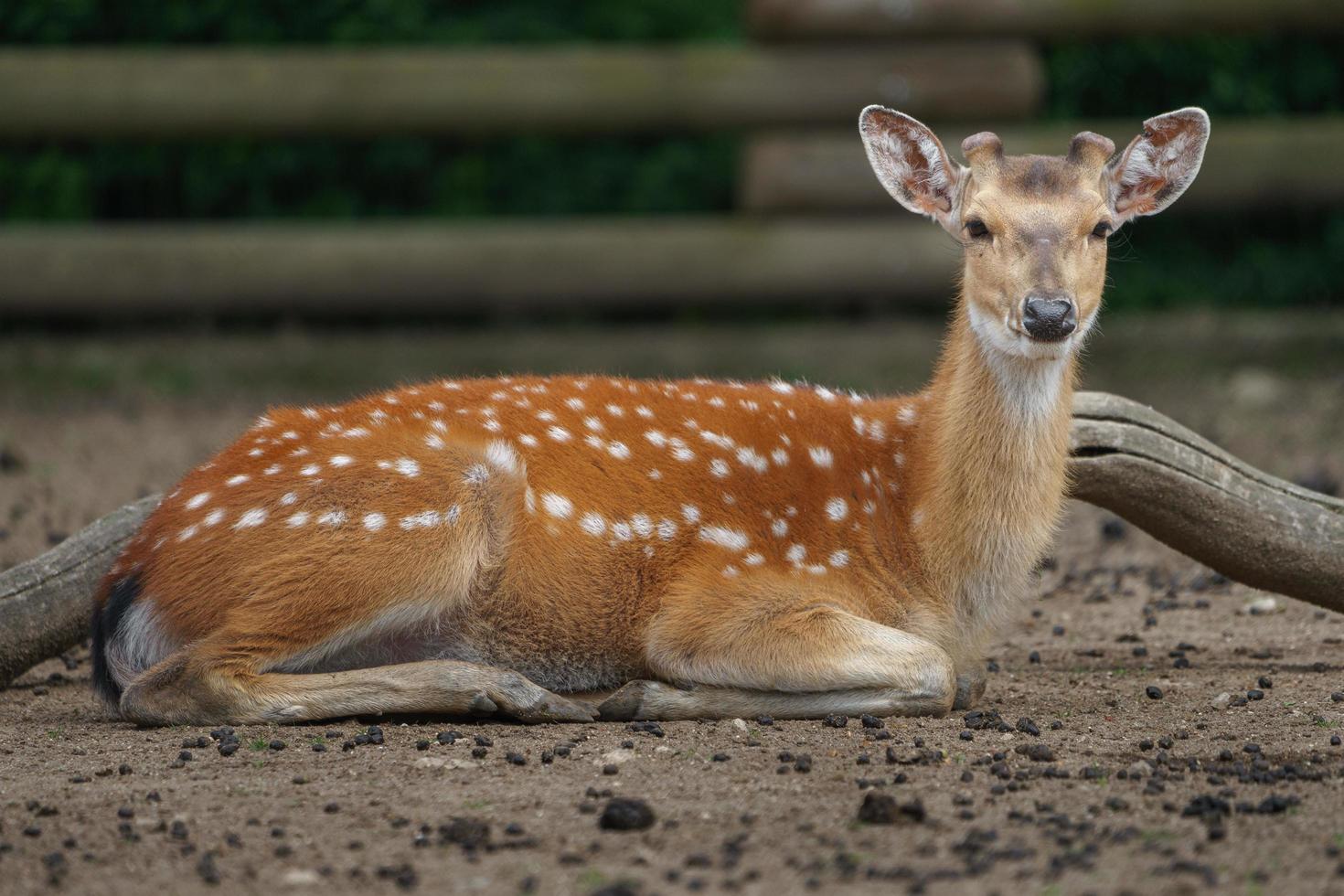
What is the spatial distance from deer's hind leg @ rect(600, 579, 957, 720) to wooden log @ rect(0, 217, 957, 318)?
5.26 m

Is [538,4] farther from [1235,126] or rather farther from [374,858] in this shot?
[374,858]

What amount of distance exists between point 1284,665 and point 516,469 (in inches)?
94.0

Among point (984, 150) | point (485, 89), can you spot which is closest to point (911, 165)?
point (984, 150)

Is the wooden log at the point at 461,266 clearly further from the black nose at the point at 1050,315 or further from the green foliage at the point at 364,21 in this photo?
the black nose at the point at 1050,315

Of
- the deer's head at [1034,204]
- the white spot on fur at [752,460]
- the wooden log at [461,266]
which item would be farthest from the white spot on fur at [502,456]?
the wooden log at [461,266]

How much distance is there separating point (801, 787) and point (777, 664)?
70 centimetres

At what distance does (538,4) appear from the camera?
35.8 feet

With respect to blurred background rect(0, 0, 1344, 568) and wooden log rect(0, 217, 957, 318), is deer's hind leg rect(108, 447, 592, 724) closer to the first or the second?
blurred background rect(0, 0, 1344, 568)

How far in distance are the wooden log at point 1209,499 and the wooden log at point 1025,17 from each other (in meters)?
4.75

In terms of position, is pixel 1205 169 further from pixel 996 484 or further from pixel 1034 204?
pixel 996 484

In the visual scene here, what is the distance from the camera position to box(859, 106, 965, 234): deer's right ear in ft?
16.2

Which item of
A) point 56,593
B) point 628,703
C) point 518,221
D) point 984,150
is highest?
point 984,150

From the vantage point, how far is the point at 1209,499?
16.6 ft

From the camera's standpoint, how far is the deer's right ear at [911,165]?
4.94 metres
